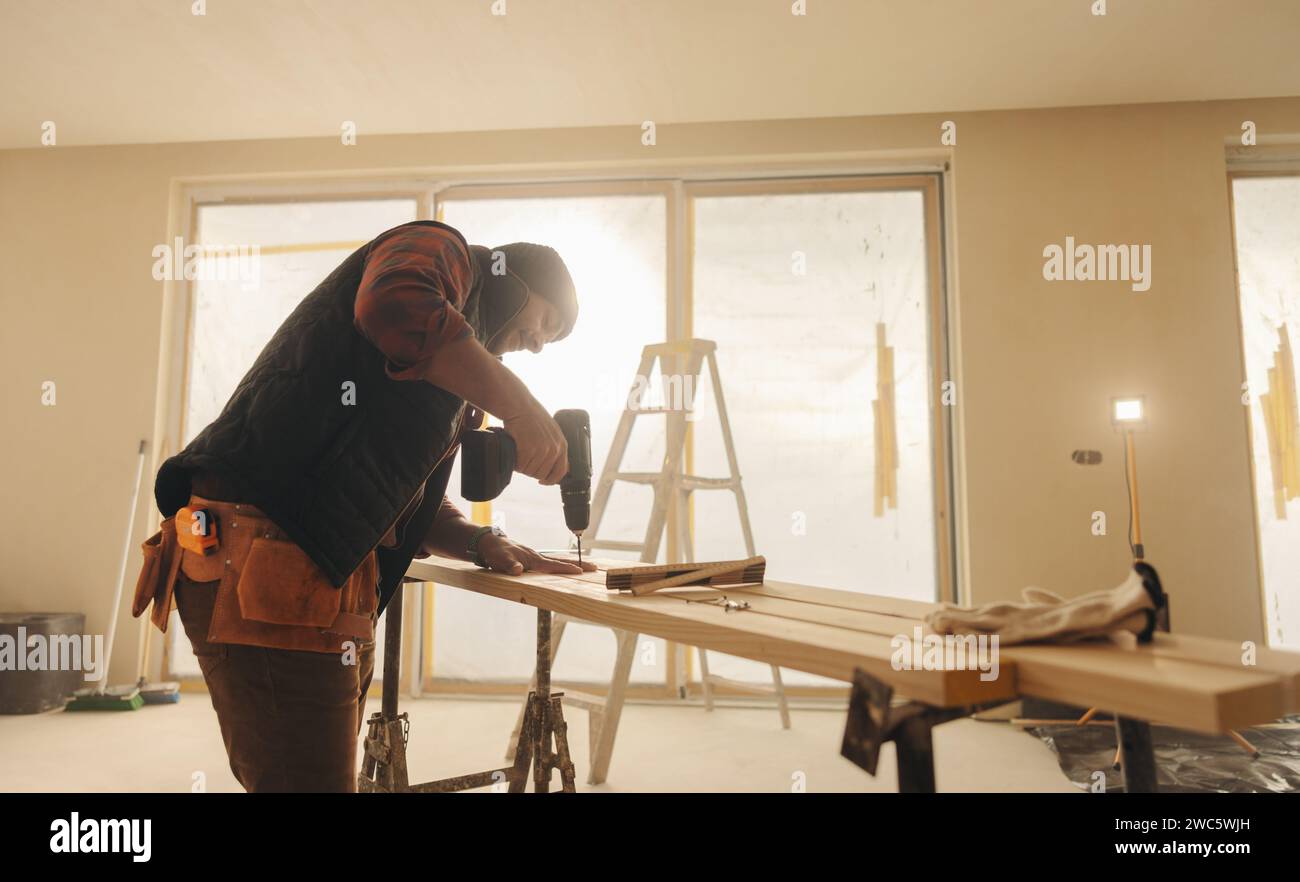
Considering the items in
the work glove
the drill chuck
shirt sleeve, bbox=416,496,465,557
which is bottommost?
the work glove

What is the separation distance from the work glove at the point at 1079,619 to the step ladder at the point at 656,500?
193 centimetres

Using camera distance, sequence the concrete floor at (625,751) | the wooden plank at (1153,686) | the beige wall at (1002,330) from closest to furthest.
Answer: the wooden plank at (1153,686), the concrete floor at (625,751), the beige wall at (1002,330)

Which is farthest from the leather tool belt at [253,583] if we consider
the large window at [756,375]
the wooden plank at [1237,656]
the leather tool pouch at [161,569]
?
the large window at [756,375]

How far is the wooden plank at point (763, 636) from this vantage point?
0.77m

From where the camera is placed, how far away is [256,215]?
13.9ft

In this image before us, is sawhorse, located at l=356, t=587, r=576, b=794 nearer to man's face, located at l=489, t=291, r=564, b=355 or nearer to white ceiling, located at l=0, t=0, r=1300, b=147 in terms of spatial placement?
man's face, located at l=489, t=291, r=564, b=355

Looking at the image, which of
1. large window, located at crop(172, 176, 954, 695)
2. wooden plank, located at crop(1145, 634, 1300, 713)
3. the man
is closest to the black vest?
the man

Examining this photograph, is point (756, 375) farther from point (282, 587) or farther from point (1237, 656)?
point (1237, 656)

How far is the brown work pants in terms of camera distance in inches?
46.0

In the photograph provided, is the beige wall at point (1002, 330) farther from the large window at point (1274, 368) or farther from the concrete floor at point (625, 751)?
the concrete floor at point (625, 751)

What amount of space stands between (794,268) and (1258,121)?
2.23 metres

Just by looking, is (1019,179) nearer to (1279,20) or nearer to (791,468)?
(1279,20)

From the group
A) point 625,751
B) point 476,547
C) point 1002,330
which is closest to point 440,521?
point 476,547
